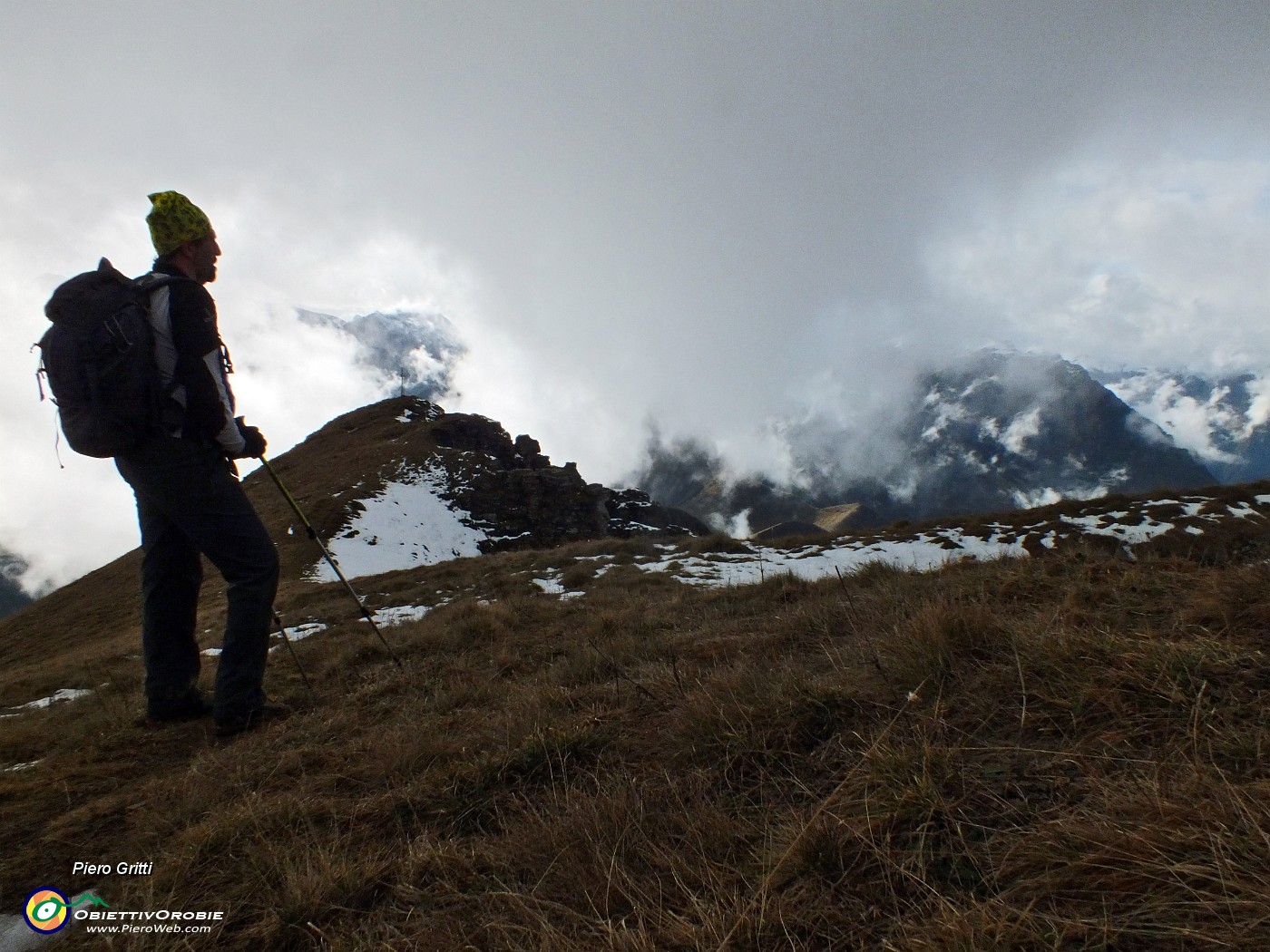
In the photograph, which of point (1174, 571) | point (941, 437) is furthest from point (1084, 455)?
point (1174, 571)

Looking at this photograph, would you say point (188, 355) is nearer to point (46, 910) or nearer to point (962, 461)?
point (46, 910)

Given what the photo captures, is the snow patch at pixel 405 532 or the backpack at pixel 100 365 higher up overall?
the snow patch at pixel 405 532

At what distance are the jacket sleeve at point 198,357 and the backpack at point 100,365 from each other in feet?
0.43

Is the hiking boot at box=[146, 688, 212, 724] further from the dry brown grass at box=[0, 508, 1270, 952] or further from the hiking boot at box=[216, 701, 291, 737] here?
the hiking boot at box=[216, 701, 291, 737]

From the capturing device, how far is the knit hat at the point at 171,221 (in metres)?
3.49

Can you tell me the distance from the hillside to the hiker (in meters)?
0.34

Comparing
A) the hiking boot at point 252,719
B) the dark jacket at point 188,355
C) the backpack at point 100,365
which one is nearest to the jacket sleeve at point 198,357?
the dark jacket at point 188,355

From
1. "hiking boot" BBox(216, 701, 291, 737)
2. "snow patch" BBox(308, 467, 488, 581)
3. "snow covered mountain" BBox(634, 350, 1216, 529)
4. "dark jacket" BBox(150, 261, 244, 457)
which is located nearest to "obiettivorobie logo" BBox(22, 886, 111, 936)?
"hiking boot" BBox(216, 701, 291, 737)

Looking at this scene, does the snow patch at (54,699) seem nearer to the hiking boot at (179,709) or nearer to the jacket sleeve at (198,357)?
A: the hiking boot at (179,709)

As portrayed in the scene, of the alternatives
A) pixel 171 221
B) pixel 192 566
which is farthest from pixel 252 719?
pixel 171 221

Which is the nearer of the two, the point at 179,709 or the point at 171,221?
the point at 171,221

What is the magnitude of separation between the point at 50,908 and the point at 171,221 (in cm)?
366

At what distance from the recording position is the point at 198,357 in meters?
3.24

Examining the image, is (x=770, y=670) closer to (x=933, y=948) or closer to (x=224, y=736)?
(x=933, y=948)
